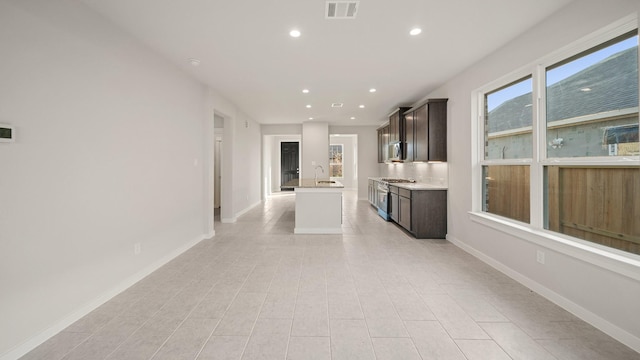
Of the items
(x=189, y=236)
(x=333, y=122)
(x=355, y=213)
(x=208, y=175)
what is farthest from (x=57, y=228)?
(x=333, y=122)

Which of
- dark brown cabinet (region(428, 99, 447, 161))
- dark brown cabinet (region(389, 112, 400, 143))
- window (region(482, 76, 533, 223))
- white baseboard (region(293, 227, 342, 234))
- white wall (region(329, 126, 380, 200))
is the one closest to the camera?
window (region(482, 76, 533, 223))

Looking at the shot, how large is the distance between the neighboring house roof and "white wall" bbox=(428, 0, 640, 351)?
1.03 feet

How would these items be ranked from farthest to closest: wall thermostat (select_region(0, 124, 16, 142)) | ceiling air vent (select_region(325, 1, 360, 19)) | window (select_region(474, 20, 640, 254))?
1. ceiling air vent (select_region(325, 1, 360, 19))
2. window (select_region(474, 20, 640, 254))
3. wall thermostat (select_region(0, 124, 16, 142))

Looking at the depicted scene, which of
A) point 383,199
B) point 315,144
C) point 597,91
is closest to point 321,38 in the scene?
point 597,91

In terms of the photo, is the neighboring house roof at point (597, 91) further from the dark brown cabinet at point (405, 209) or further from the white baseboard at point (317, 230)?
the white baseboard at point (317, 230)

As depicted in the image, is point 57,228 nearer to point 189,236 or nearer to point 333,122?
point 189,236

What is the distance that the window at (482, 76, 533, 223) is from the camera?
9.89ft

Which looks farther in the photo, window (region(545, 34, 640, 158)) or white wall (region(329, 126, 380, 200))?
white wall (region(329, 126, 380, 200))

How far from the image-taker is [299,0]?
Result: 2305 millimetres

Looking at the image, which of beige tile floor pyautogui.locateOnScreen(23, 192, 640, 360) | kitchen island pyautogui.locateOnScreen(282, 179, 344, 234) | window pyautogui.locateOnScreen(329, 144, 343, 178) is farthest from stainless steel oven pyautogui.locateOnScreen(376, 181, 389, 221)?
window pyautogui.locateOnScreen(329, 144, 343, 178)

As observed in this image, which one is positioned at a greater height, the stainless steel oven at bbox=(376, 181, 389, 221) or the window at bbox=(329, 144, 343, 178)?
the window at bbox=(329, 144, 343, 178)

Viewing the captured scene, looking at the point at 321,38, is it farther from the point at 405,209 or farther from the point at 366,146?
the point at 366,146

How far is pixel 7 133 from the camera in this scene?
174 cm

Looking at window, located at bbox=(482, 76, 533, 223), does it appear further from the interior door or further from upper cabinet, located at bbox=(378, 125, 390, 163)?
the interior door
